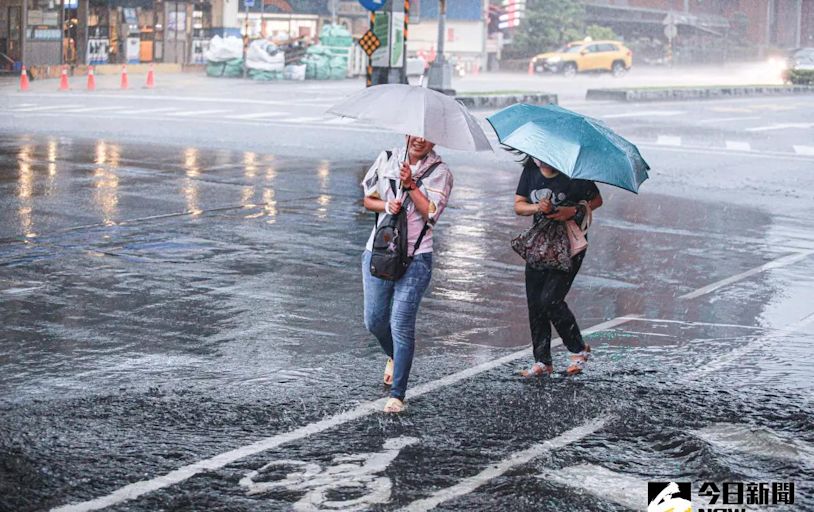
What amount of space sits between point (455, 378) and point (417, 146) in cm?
161

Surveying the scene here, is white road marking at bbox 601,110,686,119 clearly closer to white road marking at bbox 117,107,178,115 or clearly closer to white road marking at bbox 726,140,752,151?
white road marking at bbox 726,140,752,151

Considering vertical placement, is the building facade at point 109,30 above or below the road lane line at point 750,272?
above

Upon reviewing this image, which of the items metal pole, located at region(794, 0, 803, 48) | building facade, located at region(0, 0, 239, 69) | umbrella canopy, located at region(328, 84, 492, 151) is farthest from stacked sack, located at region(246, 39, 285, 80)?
metal pole, located at region(794, 0, 803, 48)

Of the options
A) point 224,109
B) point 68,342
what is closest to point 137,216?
point 68,342

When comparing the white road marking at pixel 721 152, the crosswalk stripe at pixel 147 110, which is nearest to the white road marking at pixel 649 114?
the white road marking at pixel 721 152

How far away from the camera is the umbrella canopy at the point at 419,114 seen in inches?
267

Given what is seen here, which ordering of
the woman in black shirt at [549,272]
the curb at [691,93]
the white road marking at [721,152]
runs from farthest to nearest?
the curb at [691,93] < the white road marking at [721,152] < the woman in black shirt at [549,272]

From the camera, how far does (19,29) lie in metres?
42.8

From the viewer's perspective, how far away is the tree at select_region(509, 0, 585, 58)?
72.1 meters

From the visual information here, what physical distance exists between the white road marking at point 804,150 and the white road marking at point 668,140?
7.70ft

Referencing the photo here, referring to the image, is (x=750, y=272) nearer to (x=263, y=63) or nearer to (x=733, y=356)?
(x=733, y=356)

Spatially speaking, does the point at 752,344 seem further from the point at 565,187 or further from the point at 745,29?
the point at 745,29

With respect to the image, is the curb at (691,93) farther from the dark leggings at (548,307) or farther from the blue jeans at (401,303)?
the blue jeans at (401,303)

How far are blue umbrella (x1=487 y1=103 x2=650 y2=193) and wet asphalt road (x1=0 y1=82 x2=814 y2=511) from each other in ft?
4.31
